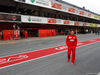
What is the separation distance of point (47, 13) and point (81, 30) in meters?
21.8

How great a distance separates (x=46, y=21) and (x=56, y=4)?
5645 millimetres

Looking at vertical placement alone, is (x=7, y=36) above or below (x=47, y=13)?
below

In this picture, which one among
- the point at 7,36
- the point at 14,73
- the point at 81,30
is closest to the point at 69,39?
the point at 14,73

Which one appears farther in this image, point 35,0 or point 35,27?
point 35,27

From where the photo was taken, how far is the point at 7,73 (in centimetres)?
336

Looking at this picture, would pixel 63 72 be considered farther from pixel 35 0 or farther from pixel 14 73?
pixel 35 0

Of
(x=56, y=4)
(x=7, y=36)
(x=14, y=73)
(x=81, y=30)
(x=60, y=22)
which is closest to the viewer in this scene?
(x=14, y=73)

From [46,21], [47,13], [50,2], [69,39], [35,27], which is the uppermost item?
[50,2]

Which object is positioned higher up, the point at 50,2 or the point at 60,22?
the point at 50,2

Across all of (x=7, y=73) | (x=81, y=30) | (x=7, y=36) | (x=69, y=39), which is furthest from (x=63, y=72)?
(x=81, y=30)

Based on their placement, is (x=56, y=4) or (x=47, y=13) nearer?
(x=56, y=4)

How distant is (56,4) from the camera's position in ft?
69.5

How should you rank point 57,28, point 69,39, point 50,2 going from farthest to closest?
point 57,28 < point 50,2 < point 69,39

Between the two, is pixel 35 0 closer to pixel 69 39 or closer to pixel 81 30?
pixel 69 39
